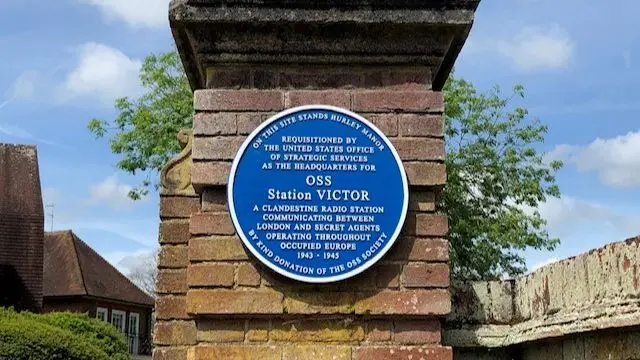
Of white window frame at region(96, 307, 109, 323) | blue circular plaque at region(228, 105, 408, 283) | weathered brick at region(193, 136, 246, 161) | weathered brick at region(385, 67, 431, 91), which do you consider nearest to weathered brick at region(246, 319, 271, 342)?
→ blue circular plaque at region(228, 105, 408, 283)

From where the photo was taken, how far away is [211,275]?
3.17 metres

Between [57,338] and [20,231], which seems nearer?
[57,338]

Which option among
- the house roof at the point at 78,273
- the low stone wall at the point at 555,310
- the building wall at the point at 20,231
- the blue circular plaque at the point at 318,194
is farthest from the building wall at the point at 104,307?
the blue circular plaque at the point at 318,194

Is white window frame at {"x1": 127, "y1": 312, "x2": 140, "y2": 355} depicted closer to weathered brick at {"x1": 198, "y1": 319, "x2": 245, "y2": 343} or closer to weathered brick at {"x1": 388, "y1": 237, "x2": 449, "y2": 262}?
weathered brick at {"x1": 198, "y1": 319, "x2": 245, "y2": 343}

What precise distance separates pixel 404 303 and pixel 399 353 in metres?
0.19

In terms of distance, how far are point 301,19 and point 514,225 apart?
17.5 meters

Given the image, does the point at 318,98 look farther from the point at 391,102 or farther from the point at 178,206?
the point at 178,206

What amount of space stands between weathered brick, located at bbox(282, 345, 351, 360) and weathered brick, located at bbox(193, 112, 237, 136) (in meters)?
0.90

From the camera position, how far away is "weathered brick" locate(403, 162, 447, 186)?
3.29m

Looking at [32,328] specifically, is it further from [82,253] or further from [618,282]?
[82,253]

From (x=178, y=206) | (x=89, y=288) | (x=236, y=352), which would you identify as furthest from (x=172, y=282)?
(x=89, y=288)

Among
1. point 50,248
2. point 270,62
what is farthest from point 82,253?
point 270,62

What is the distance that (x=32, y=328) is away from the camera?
1568 centimetres

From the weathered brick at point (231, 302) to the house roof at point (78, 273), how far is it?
30.2 meters
